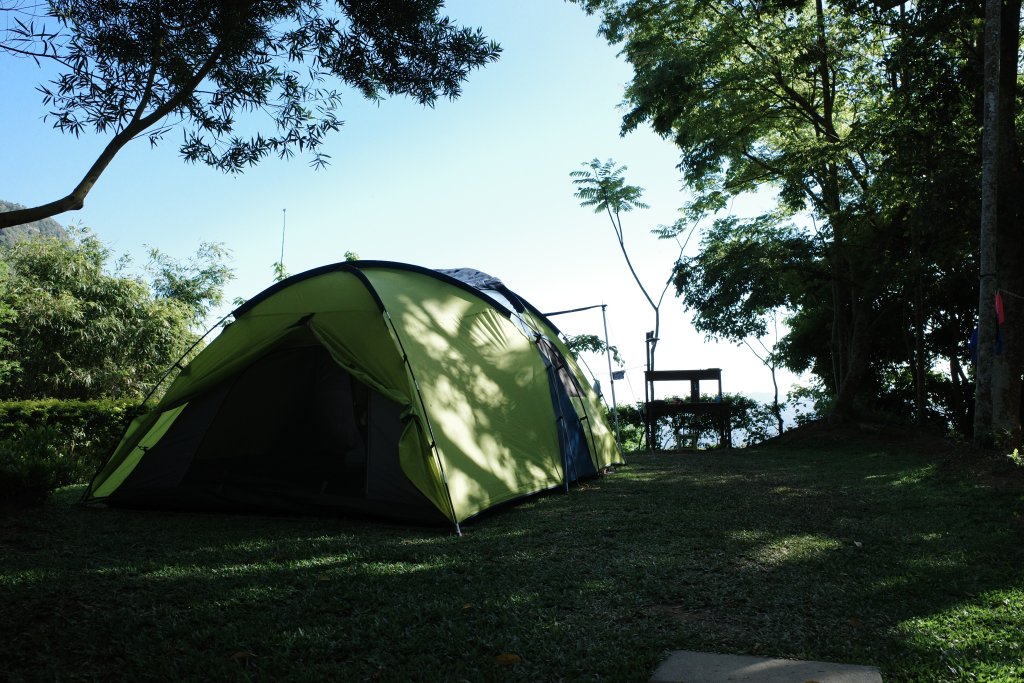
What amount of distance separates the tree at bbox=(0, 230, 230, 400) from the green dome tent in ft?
33.3

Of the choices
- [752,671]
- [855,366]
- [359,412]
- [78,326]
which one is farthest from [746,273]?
[78,326]

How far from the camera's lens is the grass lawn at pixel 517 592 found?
104 inches

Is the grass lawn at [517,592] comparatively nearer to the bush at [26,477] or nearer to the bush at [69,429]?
the bush at [26,477]

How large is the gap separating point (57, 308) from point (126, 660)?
53.0 ft

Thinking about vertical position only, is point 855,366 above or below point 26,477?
above

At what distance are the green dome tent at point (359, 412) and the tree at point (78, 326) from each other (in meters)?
10.2

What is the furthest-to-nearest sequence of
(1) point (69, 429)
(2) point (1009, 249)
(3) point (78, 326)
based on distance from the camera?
(3) point (78, 326)
(1) point (69, 429)
(2) point (1009, 249)

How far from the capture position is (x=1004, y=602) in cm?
318

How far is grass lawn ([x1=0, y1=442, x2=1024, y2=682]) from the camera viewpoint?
8.63 ft

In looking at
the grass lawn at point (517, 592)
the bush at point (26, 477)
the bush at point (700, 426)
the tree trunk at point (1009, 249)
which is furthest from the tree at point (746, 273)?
the bush at point (26, 477)

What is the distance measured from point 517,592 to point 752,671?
126cm

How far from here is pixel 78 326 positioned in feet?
53.9

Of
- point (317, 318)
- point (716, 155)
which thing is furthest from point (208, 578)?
point (716, 155)

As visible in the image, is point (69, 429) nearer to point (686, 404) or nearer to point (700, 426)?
→ point (686, 404)
